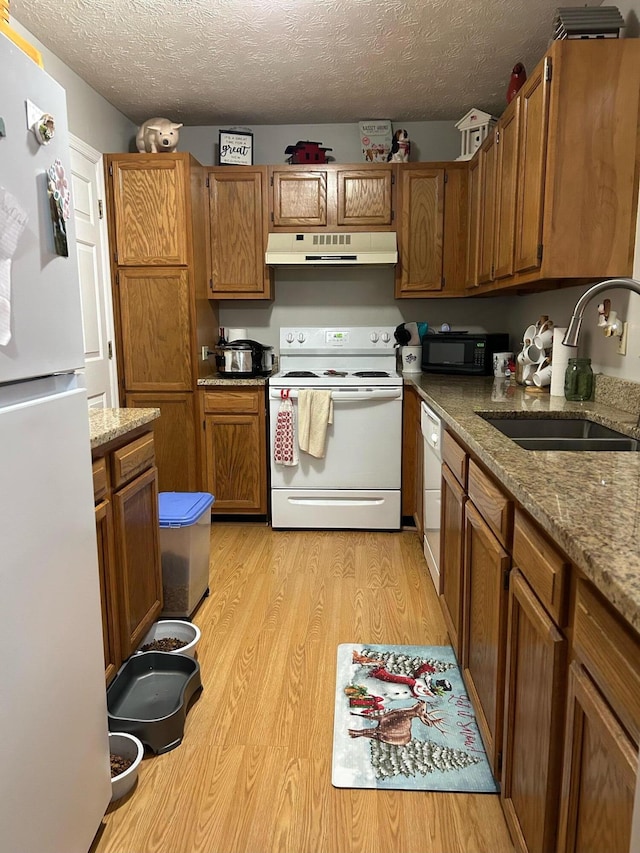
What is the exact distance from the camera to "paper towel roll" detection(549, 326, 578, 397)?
2.49 m

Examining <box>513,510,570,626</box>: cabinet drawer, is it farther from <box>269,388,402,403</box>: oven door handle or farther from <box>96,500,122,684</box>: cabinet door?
<box>269,388,402,403</box>: oven door handle

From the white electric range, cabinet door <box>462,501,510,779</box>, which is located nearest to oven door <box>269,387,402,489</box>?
the white electric range

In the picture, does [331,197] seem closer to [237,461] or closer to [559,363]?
[237,461]

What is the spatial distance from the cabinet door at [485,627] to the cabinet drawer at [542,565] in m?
0.13

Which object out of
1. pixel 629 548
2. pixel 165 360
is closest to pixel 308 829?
pixel 629 548

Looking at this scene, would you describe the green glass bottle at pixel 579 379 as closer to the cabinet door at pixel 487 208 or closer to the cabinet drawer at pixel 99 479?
the cabinet door at pixel 487 208

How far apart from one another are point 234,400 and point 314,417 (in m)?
0.52

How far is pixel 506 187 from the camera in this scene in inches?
104

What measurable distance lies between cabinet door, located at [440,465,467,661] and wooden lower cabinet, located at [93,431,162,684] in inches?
42.7

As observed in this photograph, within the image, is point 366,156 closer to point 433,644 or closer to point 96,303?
point 96,303

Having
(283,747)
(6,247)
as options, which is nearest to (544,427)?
(283,747)

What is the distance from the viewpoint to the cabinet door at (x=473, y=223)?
329cm

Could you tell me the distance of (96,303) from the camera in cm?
337

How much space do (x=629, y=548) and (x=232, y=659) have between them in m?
1.71
